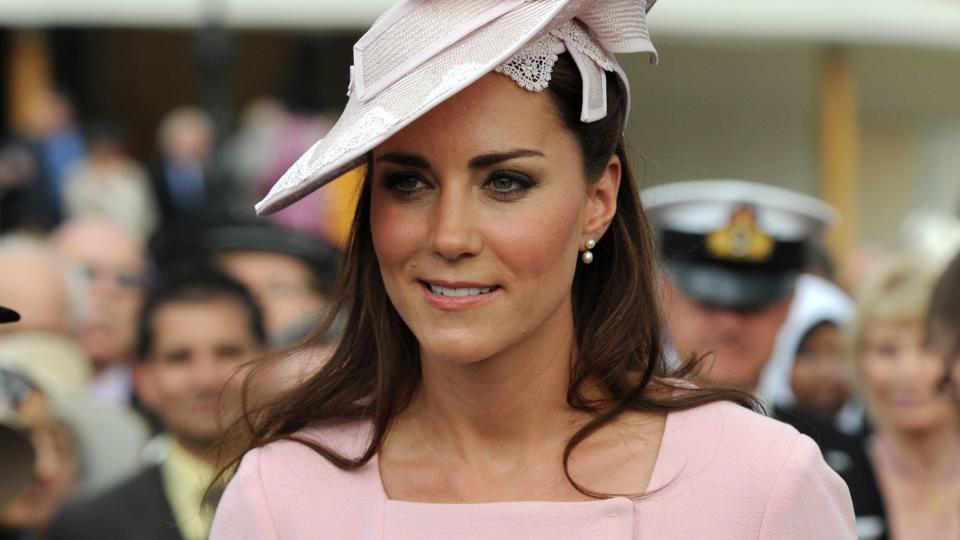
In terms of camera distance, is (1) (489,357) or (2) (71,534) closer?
(1) (489,357)

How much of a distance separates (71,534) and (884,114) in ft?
43.5

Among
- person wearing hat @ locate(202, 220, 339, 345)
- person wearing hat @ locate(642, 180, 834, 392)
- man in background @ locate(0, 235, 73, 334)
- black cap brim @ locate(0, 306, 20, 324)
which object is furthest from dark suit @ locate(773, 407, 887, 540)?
man in background @ locate(0, 235, 73, 334)

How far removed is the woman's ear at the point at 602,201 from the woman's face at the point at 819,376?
3748 millimetres

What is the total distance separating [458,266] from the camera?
2.99m

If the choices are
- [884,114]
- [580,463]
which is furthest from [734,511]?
[884,114]

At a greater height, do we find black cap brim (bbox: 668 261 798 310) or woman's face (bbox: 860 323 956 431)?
black cap brim (bbox: 668 261 798 310)

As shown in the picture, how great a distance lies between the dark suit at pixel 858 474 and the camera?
5410 millimetres

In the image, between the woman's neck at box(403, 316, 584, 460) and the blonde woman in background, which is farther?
the blonde woman in background

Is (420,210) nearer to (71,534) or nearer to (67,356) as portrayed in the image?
(71,534)

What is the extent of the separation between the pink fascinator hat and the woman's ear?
0.51 feet

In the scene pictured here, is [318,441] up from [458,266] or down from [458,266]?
down

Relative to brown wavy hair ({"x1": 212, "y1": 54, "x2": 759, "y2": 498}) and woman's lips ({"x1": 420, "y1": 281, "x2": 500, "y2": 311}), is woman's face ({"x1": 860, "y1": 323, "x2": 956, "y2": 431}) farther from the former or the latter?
woman's lips ({"x1": 420, "y1": 281, "x2": 500, "y2": 311})

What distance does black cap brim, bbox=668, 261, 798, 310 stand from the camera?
6172 millimetres

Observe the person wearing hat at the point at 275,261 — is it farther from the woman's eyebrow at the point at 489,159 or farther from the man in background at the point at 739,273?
the woman's eyebrow at the point at 489,159
